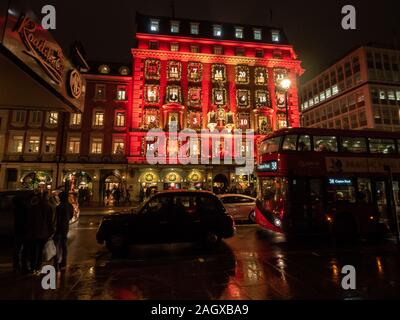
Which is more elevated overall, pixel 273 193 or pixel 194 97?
pixel 194 97

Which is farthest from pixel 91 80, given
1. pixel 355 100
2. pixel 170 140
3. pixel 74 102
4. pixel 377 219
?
pixel 355 100

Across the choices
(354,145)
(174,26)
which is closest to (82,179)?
(174,26)

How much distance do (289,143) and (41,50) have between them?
8.93 meters

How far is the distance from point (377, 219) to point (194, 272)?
28.7 ft

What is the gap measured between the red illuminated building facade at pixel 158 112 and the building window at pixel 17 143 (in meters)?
0.12

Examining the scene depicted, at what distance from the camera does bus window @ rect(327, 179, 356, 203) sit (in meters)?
10.3

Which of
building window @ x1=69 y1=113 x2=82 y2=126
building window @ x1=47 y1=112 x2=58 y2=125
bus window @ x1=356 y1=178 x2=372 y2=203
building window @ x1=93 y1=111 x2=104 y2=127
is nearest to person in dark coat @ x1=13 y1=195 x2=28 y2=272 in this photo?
bus window @ x1=356 y1=178 x2=372 y2=203

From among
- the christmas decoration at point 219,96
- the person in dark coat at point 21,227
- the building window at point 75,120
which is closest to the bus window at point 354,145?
the person in dark coat at point 21,227

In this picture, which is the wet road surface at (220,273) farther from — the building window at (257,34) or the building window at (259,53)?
the building window at (257,34)

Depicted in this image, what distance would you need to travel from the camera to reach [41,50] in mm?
5648

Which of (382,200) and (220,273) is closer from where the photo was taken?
(220,273)

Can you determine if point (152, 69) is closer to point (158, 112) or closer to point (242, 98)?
point (158, 112)

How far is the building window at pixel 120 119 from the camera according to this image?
32006mm
